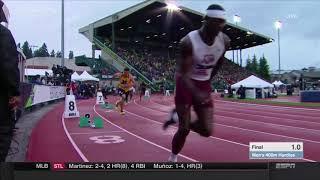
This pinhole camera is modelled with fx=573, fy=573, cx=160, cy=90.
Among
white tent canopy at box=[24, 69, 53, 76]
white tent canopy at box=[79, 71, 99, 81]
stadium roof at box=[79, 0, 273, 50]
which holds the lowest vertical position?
white tent canopy at box=[79, 71, 99, 81]

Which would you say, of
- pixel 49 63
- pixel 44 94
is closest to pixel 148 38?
pixel 49 63

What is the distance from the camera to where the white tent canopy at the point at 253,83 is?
12.7 feet

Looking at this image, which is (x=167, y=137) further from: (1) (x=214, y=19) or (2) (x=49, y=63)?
(2) (x=49, y=63)

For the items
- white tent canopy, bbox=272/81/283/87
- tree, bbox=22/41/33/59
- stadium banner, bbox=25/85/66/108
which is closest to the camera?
tree, bbox=22/41/33/59

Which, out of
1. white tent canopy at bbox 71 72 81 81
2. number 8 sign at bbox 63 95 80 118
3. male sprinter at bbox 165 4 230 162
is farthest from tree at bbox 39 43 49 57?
male sprinter at bbox 165 4 230 162

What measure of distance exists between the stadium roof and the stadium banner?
0.59 meters

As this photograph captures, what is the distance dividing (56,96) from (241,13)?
1.69 metres

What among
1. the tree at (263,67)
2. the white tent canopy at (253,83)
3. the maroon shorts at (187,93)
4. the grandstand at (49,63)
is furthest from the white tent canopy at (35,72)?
the tree at (263,67)

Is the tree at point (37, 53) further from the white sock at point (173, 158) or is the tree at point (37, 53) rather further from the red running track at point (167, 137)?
the white sock at point (173, 158)

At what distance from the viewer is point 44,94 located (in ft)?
15.6

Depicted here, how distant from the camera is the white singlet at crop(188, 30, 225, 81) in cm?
343

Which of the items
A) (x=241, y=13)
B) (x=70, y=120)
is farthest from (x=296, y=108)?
(x=70, y=120)

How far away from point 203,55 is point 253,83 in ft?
2.04

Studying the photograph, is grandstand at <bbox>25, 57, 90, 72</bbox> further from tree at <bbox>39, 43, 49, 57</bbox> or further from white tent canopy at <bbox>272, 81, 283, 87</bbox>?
white tent canopy at <bbox>272, 81, 283, 87</bbox>
